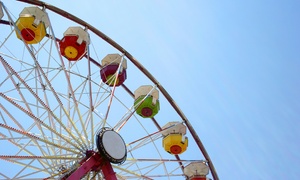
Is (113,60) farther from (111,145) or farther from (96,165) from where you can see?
(96,165)

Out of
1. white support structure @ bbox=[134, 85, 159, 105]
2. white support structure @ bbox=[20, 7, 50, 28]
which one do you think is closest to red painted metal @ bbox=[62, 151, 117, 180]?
white support structure @ bbox=[134, 85, 159, 105]

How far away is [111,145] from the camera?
400 inches

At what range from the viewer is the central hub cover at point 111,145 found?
9.89 meters

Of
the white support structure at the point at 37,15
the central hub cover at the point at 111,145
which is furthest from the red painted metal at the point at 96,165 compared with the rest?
the white support structure at the point at 37,15

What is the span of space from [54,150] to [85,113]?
152cm

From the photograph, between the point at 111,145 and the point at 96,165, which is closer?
the point at 96,165

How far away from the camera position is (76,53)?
1280cm

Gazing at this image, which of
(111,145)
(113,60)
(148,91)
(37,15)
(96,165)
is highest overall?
(113,60)

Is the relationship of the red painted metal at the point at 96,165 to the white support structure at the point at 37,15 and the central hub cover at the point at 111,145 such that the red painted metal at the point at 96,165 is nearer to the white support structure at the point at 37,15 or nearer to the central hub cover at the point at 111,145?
the central hub cover at the point at 111,145

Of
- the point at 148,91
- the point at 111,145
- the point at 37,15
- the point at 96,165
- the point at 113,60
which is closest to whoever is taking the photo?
the point at 96,165

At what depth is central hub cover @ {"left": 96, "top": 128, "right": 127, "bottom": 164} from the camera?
32.4 ft

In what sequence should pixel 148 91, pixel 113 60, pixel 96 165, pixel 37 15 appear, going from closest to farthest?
1. pixel 96 165
2. pixel 37 15
3. pixel 148 91
4. pixel 113 60

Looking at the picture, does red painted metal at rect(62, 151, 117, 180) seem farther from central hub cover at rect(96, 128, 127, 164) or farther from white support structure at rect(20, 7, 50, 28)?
white support structure at rect(20, 7, 50, 28)

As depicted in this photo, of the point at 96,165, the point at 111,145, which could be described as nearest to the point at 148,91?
the point at 111,145
